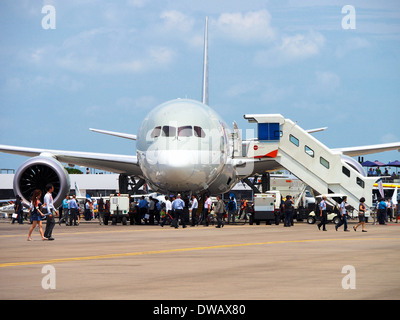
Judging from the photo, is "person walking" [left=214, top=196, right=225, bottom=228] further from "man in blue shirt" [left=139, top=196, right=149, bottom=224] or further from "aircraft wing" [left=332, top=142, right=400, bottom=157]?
"aircraft wing" [left=332, top=142, right=400, bottom=157]

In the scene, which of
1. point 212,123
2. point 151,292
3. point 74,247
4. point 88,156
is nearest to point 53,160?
point 88,156

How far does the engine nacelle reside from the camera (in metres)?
31.3

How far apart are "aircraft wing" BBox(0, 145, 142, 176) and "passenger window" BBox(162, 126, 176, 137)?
4964mm

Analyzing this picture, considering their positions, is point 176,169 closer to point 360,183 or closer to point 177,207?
point 177,207

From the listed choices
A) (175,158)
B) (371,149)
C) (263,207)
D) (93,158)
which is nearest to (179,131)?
(175,158)

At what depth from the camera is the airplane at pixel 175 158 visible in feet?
90.1

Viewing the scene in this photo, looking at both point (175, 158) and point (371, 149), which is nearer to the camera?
point (175, 158)

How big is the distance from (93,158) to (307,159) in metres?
9.11

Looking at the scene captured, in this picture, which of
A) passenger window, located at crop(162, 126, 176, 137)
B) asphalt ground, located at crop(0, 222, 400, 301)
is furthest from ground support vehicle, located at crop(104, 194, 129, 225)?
asphalt ground, located at crop(0, 222, 400, 301)

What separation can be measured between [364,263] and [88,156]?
72.2ft

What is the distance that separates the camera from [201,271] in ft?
38.7

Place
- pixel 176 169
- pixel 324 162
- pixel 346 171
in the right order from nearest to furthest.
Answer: pixel 176 169, pixel 324 162, pixel 346 171
